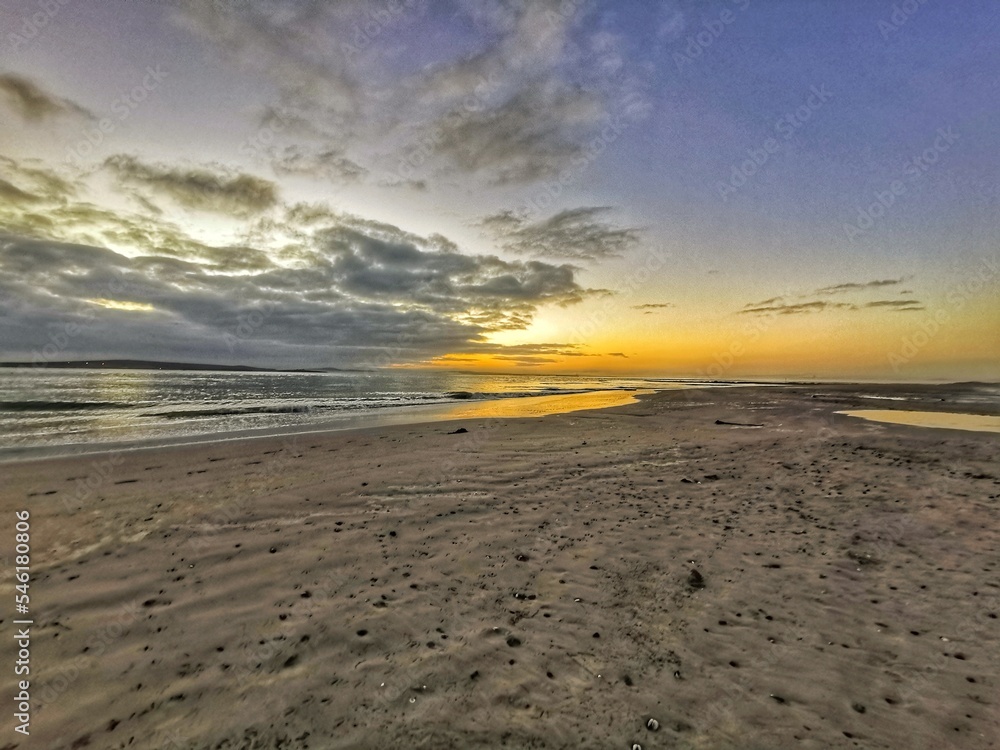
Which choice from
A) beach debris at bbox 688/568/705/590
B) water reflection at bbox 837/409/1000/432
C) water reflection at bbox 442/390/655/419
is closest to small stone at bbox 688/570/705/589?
beach debris at bbox 688/568/705/590

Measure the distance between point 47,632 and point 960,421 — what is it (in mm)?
34155

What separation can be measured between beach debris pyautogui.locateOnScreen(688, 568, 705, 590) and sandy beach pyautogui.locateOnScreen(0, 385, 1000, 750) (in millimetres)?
96

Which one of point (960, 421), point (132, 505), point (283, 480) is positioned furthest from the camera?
point (960, 421)

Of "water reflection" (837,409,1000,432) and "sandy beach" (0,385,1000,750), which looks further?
"water reflection" (837,409,1000,432)

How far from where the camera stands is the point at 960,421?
22.1m

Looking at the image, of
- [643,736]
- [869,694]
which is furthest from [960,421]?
[643,736]

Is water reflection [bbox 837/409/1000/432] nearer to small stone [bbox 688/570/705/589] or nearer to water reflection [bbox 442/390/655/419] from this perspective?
water reflection [bbox 442/390/655/419]

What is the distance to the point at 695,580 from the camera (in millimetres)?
6008

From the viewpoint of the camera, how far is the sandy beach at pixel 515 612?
3.67 meters

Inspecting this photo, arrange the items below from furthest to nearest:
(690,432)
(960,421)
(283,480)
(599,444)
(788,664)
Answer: (960,421)
(690,432)
(599,444)
(283,480)
(788,664)

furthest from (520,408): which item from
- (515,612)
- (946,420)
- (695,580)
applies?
(515,612)

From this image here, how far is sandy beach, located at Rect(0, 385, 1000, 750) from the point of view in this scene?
3668 mm

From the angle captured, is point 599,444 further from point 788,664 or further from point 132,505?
point 132,505

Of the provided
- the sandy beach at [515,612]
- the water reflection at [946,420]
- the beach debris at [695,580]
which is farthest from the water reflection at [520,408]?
the beach debris at [695,580]
